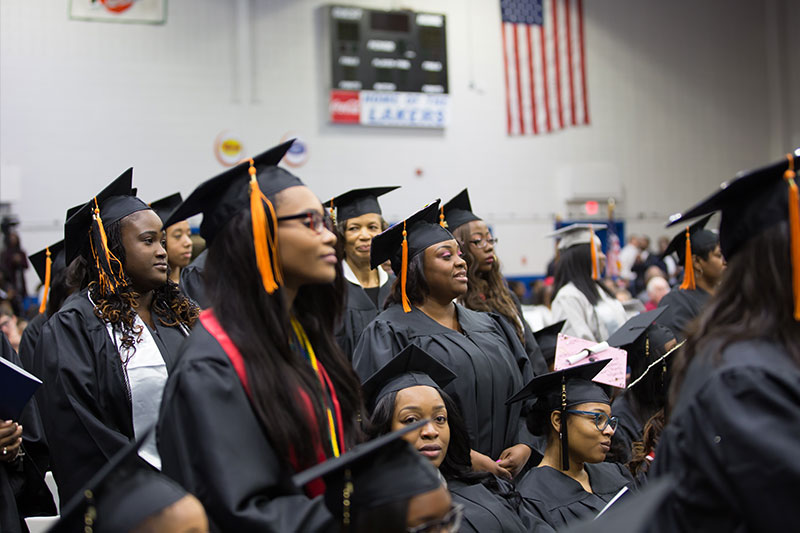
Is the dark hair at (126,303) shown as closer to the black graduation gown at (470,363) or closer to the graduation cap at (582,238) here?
the black graduation gown at (470,363)

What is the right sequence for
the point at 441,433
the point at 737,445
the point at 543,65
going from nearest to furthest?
the point at 737,445 → the point at 441,433 → the point at 543,65

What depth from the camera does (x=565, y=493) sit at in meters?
3.19

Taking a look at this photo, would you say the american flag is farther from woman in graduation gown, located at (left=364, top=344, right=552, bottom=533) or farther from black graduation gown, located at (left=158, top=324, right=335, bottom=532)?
black graduation gown, located at (left=158, top=324, right=335, bottom=532)

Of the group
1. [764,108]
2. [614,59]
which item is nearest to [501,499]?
[614,59]

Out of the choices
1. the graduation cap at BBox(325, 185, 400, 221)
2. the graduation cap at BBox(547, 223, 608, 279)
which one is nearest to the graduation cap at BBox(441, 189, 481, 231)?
the graduation cap at BBox(325, 185, 400, 221)

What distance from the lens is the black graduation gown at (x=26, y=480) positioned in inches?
114

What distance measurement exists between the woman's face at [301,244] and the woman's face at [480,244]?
8.49 feet

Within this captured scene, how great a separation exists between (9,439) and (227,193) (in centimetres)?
162

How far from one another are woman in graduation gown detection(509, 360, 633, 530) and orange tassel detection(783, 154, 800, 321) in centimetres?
173

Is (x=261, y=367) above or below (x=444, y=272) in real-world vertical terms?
below

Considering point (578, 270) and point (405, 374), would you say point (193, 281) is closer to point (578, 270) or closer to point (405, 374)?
point (405, 374)

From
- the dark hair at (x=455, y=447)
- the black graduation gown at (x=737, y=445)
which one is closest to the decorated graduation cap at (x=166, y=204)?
the dark hair at (x=455, y=447)

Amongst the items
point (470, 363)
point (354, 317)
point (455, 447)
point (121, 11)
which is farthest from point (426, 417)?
point (121, 11)

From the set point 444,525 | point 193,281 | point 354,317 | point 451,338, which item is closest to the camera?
point 444,525
